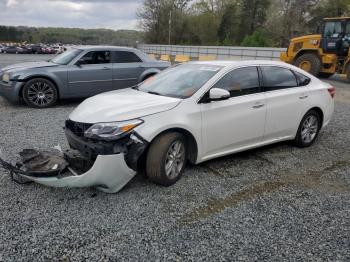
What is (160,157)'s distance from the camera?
3605 millimetres

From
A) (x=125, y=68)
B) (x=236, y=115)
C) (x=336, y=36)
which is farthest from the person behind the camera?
(x=336, y=36)

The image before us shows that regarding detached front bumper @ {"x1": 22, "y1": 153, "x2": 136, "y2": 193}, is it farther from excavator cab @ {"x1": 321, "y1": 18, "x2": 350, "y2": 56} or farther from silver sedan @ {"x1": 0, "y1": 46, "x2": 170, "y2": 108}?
excavator cab @ {"x1": 321, "y1": 18, "x2": 350, "y2": 56}

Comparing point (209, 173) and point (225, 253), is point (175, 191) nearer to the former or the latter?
point (209, 173)

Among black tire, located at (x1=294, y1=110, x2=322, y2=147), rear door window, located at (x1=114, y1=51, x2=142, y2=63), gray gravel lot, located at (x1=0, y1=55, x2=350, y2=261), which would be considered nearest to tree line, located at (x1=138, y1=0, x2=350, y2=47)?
rear door window, located at (x1=114, y1=51, x2=142, y2=63)

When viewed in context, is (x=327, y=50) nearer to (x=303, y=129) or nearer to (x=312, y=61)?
(x=312, y=61)

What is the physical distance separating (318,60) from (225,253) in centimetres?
1372

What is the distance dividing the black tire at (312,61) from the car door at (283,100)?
10022 mm

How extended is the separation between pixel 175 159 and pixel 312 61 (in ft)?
41.9

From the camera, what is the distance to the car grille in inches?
141

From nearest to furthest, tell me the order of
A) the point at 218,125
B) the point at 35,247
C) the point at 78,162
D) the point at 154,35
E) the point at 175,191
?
the point at 35,247 → the point at 78,162 → the point at 175,191 → the point at 218,125 → the point at 154,35

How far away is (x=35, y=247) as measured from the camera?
2709 mm

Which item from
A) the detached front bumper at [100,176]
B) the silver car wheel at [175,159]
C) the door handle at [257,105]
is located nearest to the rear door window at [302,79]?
the door handle at [257,105]

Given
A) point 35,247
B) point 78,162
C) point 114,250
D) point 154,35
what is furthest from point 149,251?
point 154,35

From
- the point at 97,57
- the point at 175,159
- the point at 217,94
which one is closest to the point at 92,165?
the point at 175,159
